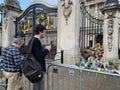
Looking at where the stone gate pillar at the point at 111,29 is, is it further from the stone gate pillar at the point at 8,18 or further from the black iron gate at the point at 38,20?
the stone gate pillar at the point at 8,18

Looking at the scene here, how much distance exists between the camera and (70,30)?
37.2ft

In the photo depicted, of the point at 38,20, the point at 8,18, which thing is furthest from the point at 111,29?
the point at 8,18

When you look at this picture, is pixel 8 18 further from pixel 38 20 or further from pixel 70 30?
pixel 70 30

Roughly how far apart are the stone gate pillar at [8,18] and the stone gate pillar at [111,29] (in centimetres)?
790

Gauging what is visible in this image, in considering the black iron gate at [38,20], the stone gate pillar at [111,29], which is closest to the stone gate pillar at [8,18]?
the black iron gate at [38,20]

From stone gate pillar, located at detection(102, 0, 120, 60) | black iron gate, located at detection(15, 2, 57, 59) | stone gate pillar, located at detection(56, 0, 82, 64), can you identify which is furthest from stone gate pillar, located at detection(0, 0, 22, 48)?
stone gate pillar, located at detection(102, 0, 120, 60)

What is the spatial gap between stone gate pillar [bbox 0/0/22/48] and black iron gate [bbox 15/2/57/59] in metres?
0.36

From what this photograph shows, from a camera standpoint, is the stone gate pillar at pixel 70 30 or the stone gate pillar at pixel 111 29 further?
the stone gate pillar at pixel 70 30

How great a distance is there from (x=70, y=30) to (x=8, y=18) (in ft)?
19.6

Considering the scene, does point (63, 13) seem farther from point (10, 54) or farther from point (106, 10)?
point (10, 54)

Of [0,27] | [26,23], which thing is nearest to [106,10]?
[26,23]

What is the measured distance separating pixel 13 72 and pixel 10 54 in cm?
38

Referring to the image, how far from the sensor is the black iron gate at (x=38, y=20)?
13.9 meters

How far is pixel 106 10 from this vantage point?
31.4 feet
